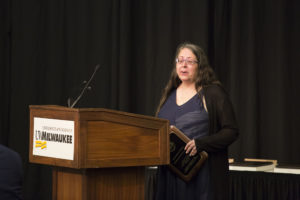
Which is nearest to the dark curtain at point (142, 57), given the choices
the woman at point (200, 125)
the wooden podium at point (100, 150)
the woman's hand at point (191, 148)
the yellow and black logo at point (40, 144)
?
the woman at point (200, 125)

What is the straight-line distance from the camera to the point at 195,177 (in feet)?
10.1

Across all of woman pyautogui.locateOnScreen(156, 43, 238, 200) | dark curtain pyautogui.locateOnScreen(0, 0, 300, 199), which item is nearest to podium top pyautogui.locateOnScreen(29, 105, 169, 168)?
woman pyautogui.locateOnScreen(156, 43, 238, 200)

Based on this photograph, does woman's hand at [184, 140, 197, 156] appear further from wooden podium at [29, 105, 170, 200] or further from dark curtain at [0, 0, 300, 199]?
dark curtain at [0, 0, 300, 199]

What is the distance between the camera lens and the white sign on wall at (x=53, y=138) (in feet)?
7.89

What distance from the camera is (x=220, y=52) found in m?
4.83

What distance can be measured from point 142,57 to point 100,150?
3003mm

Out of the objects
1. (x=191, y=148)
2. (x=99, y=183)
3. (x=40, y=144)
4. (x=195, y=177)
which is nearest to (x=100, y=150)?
(x=99, y=183)

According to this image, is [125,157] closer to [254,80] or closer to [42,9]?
[254,80]

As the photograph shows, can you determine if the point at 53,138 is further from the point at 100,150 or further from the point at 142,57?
the point at 142,57

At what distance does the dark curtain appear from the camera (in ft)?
15.1

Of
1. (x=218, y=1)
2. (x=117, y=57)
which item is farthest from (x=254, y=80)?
(x=117, y=57)

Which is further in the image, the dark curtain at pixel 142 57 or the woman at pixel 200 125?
the dark curtain at pixel 142 57

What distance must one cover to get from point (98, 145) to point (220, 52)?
2.67 metres

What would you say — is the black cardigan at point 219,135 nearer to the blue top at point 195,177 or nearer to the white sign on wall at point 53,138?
the blue top at point 195,177
